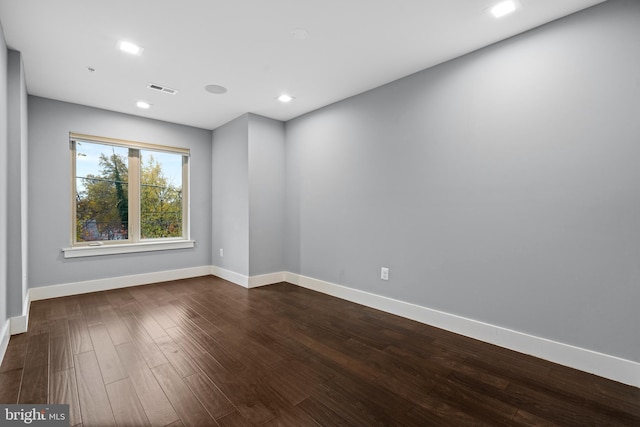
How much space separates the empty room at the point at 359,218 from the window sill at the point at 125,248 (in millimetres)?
31

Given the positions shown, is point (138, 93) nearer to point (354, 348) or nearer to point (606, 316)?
point (354, 348)

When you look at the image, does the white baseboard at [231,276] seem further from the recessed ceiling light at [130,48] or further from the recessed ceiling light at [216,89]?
the recessed ceiling light at [130,48]

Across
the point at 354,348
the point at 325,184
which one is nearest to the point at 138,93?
the point at 325,184

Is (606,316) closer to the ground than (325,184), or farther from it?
closer to the ground

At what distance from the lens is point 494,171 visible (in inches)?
98.6

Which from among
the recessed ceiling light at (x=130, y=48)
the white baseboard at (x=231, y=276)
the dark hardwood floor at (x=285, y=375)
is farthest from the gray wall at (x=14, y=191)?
the white baseboard at (x=231, y=276)

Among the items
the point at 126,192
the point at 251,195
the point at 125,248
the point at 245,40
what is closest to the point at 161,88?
the point at 245,40

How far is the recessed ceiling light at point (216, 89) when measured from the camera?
339 cm

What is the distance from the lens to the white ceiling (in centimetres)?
208

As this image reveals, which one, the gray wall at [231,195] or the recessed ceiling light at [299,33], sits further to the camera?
the gray wall at [231,195]

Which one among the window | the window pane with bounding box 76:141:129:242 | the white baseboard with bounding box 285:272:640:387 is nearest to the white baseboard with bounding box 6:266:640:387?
the white baseboard with bounding box 285:272:640:387

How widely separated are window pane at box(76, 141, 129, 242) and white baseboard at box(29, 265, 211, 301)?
0.61 m

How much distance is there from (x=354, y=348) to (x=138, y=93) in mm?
3731

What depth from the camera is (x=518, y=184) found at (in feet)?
7.79
